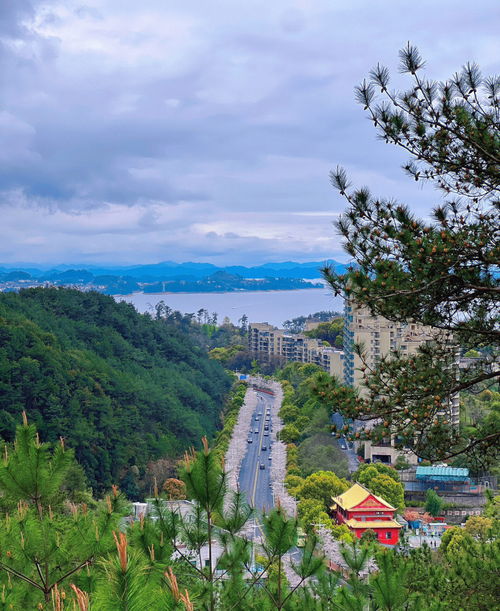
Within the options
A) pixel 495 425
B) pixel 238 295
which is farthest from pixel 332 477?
pixel 238 295

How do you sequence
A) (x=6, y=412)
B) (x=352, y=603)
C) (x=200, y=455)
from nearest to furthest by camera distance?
1. (x=200, y=455)
2. (x=352, y=603)
3. (x=6, y=412)

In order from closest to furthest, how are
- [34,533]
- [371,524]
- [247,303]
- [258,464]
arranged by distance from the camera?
[34,533] < [371,524] < [258,464] < [247,303]

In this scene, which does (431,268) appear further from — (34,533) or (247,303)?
(247,303)

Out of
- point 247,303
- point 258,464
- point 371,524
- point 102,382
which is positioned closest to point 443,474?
point 371,524

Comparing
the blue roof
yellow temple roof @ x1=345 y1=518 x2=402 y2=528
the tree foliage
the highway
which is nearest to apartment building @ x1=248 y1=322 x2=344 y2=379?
the highway

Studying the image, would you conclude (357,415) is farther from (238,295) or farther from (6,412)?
(238,295)
